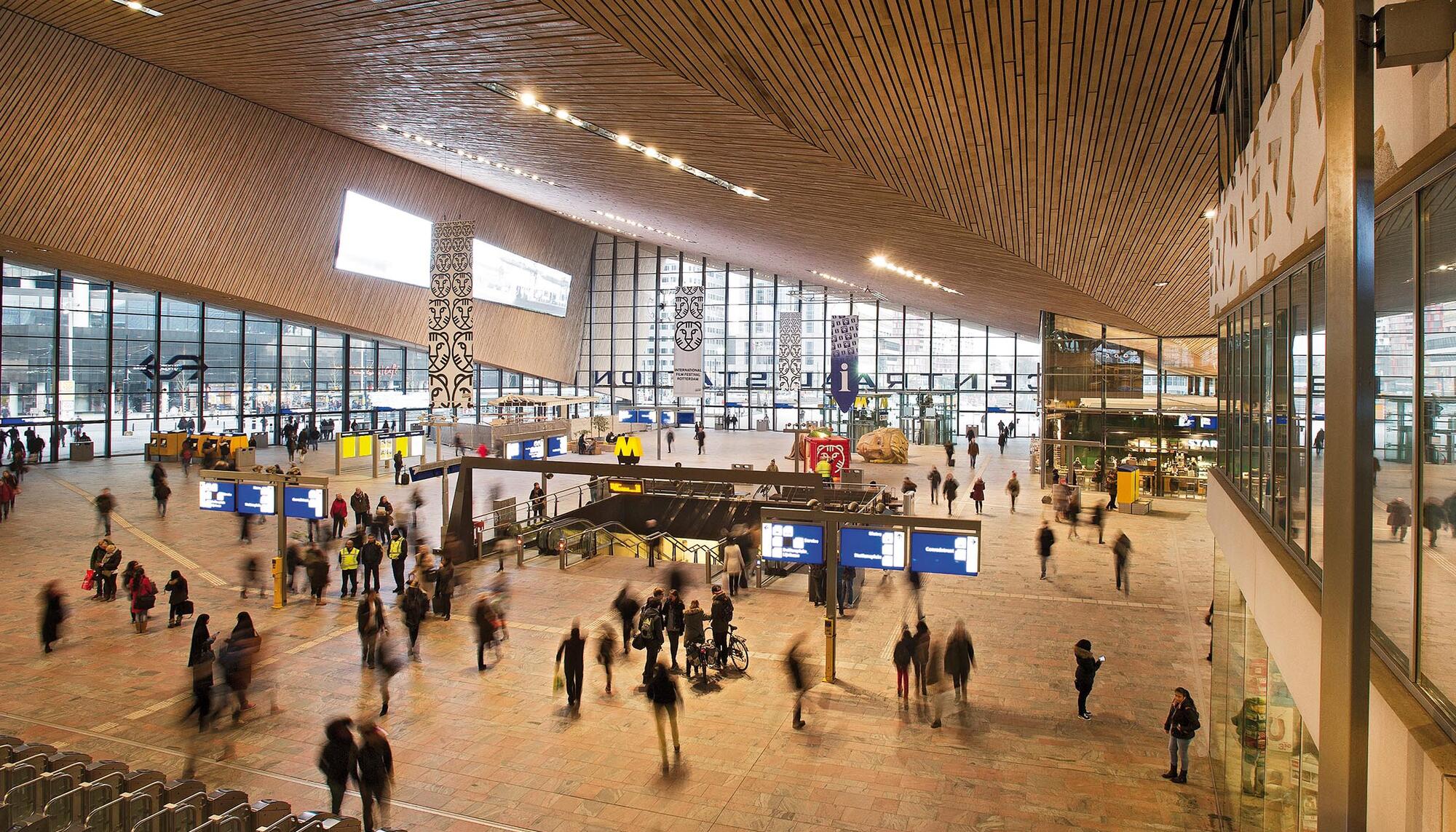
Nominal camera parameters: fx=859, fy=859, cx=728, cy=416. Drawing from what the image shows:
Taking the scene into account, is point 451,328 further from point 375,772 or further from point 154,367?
point 154,367

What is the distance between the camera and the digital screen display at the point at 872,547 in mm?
11766

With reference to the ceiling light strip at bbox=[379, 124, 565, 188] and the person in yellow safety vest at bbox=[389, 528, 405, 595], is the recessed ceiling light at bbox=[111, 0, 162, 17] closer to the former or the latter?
the ceiling light strip at bbox=[379, 124, 565, 188]

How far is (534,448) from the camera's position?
35438 mm

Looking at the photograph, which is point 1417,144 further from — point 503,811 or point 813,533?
point 813,533

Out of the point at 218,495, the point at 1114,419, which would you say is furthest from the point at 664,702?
the point at 1114,419

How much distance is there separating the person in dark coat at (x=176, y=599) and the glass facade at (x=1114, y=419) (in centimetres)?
2477

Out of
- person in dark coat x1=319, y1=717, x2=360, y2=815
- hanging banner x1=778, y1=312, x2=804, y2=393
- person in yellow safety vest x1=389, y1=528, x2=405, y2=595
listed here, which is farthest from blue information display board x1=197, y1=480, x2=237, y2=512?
hanging banner x1=778, y1=312, x2=804, y2=393

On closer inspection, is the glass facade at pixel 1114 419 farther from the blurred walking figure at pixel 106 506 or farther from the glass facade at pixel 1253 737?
the blurred walking figure at pixel 106 506

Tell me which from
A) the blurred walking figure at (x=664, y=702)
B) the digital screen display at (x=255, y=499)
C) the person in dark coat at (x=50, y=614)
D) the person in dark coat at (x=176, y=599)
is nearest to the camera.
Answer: the blurred walking figure at (x=664, y=702)

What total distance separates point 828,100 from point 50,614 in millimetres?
12368

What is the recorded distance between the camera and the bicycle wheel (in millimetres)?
12070

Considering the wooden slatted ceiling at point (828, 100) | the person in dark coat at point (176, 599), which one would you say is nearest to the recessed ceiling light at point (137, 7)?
the wooden slatted ceiling at point (828, 100)

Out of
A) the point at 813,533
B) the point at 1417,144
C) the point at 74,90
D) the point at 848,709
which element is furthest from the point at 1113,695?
the point at 74,90

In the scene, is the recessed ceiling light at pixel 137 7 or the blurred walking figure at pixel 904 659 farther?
the recessed ceiling light at pixel 137 7
